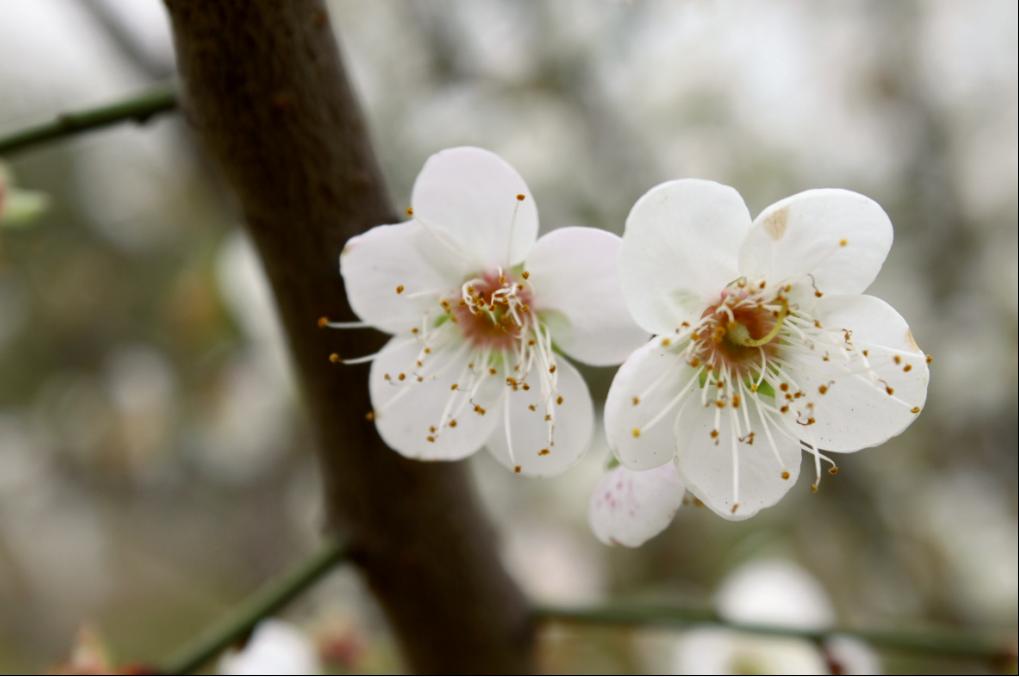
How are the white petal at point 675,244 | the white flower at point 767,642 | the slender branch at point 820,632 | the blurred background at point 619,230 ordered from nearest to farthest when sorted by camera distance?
1. the white petal at point 675,244
2. the slender branch at point 820,632
3. the white flower at point 767,642
4. the blurred background at point 619,230

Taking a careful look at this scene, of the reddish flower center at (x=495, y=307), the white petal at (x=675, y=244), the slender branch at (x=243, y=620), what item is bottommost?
the slender branch at (x=243, y=620)

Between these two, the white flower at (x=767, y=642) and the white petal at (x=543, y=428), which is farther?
the white flower at (x=767, y=642)

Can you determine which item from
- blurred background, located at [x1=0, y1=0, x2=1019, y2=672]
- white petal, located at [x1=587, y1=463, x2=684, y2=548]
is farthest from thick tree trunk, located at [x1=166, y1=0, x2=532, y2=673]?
blurred background, located at [x1=0, y1=0, x2=1019, y2=672]

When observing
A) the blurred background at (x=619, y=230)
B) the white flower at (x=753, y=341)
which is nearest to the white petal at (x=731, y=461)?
the white flower at (x=753, y=341)

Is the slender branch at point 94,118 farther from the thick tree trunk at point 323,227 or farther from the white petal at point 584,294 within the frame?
the white petal at point 584,294

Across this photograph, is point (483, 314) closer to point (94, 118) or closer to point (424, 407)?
point (424, 407)

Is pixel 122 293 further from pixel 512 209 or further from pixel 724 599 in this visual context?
pixel 512 209

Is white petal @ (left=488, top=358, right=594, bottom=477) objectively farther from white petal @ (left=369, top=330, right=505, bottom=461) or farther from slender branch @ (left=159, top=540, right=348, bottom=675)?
slender branch @ (left=159, top=540, right=348, bottom=675)

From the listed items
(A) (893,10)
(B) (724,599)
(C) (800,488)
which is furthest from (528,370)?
(A) (893,10)
